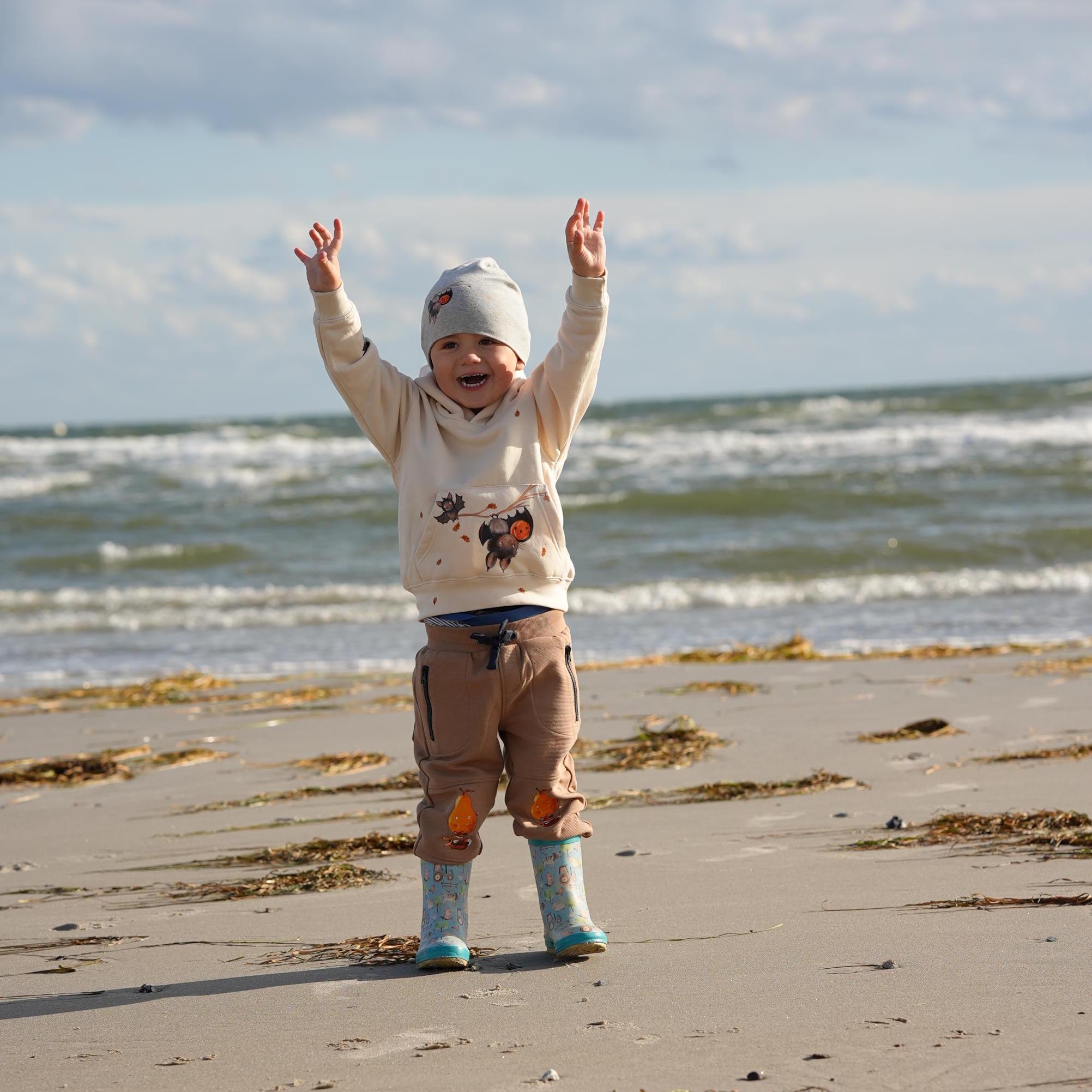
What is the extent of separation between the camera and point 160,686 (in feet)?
25.3

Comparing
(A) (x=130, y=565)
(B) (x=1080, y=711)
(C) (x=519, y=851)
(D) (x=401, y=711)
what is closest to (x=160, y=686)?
(D) (x=401, y=711)

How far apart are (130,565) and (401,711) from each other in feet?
28.3

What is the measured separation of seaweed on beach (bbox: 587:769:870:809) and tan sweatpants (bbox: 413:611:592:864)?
1.45 metres

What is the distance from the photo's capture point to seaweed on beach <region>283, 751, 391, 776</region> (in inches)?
209

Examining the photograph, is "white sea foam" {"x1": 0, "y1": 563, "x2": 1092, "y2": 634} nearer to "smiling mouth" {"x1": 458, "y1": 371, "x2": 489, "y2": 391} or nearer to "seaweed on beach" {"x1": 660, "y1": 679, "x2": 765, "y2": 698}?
"seaweed on beach" {"x1": 660, "y1": 679, "x2": 765, "y2": 698}

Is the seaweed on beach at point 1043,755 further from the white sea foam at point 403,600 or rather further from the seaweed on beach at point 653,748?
the white sea foam at point 403,600

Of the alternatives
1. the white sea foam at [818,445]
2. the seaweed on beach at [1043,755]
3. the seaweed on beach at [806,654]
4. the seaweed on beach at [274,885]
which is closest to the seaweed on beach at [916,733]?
the seaweed on beach at [1043,755]

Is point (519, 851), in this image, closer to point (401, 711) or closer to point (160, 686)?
point (401, 711)

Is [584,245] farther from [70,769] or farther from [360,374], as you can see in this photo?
[70,769]

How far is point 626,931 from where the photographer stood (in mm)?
3098

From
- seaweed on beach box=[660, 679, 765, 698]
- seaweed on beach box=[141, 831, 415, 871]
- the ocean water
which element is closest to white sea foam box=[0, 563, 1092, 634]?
the ocean water

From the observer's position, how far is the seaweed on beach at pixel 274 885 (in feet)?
11.8

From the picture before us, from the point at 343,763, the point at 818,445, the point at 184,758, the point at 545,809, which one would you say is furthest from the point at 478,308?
the point at 818,445

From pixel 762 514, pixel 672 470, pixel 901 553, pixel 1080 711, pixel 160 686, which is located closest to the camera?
pixel 1080 711
